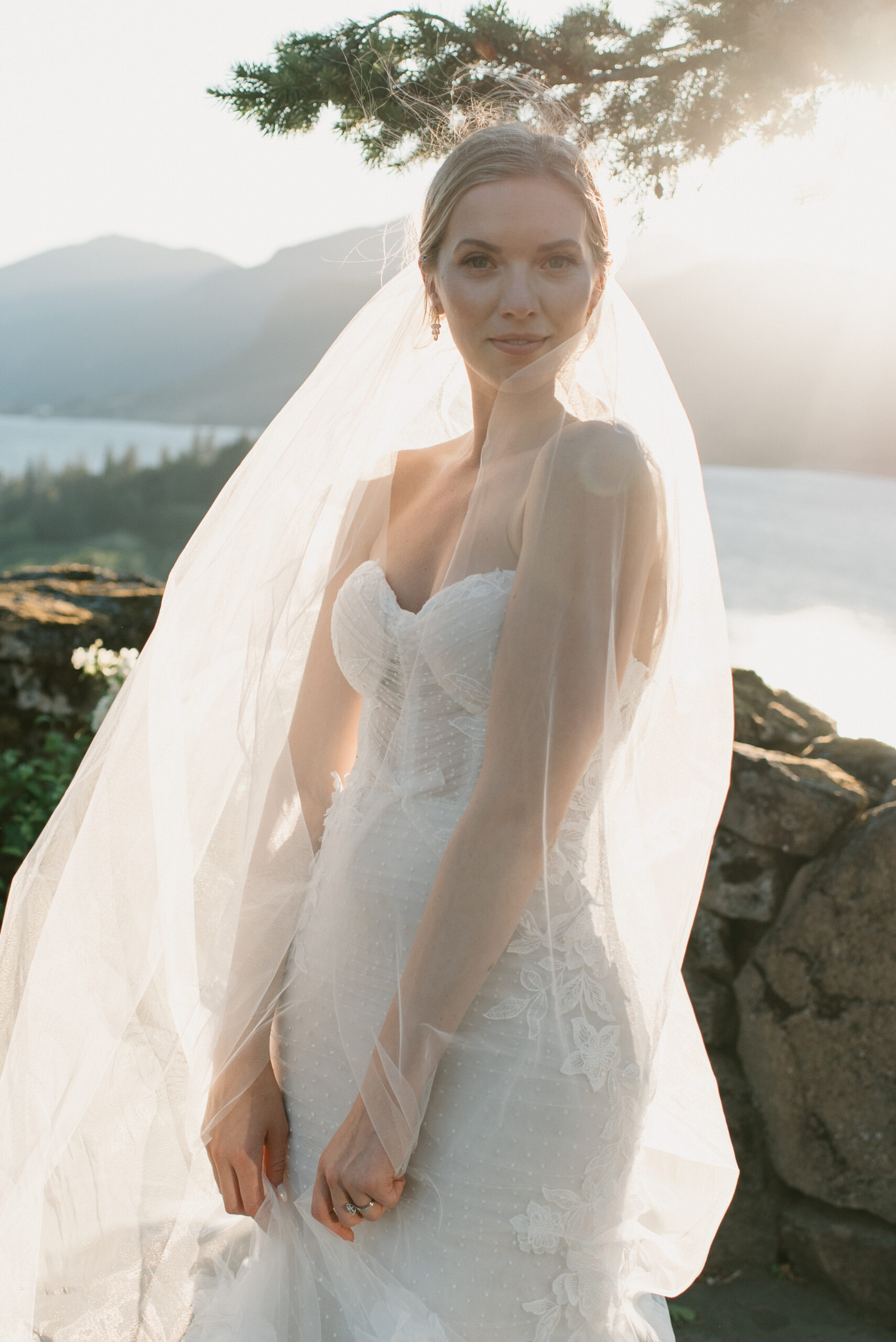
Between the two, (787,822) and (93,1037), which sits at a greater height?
(787,822)

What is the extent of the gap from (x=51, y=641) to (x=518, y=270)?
305cm

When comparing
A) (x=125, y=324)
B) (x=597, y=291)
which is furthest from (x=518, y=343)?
(x=125, y=324)

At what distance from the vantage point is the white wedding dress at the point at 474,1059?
1.29 meters

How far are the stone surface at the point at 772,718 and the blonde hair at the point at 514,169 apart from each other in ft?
6.47

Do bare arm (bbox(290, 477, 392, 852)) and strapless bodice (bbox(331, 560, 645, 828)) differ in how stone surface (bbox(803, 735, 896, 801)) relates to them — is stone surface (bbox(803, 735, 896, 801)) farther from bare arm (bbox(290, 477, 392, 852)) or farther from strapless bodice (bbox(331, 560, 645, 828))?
bare arm (bbox(290, 477, 392, 852))

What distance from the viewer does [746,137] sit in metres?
2.54

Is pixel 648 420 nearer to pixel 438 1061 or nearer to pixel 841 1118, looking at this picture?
pixel 438 1061

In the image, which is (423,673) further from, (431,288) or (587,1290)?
(587,1290)

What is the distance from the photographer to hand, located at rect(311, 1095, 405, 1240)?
1269 millimetres

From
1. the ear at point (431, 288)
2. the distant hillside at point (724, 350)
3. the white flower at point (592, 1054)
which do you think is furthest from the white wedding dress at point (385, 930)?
the distant hillside at point (724, 350)

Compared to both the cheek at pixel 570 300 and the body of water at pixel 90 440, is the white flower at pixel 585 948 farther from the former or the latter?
the body of water at pixel 90 440

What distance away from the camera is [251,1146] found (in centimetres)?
145


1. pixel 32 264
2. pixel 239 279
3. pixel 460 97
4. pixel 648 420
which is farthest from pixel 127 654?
pixel 32 264

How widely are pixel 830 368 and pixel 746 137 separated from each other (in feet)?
19.8
